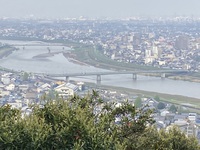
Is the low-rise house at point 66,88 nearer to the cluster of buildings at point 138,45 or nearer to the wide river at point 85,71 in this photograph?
the wide river at point 85,71

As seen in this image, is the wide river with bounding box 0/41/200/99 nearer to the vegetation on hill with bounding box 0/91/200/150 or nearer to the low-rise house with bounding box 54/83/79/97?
the low-rise house with bounding box 54/83/79/97

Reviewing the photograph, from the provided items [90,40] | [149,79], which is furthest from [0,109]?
[90,40]

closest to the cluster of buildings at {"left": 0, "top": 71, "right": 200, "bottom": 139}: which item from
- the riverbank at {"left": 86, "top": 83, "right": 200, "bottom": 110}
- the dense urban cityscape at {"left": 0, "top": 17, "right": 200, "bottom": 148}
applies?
the dense urban cityscape at {"left": 0, "top": 17, "right": 200, "bottom": 148}

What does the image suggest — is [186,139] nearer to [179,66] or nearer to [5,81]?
[5,81]

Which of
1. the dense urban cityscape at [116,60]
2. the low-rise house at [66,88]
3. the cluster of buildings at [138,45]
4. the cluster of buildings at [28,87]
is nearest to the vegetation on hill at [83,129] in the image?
the dense urban cityscape at [116,60]

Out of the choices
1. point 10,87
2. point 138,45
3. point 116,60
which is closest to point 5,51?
point 116,60
